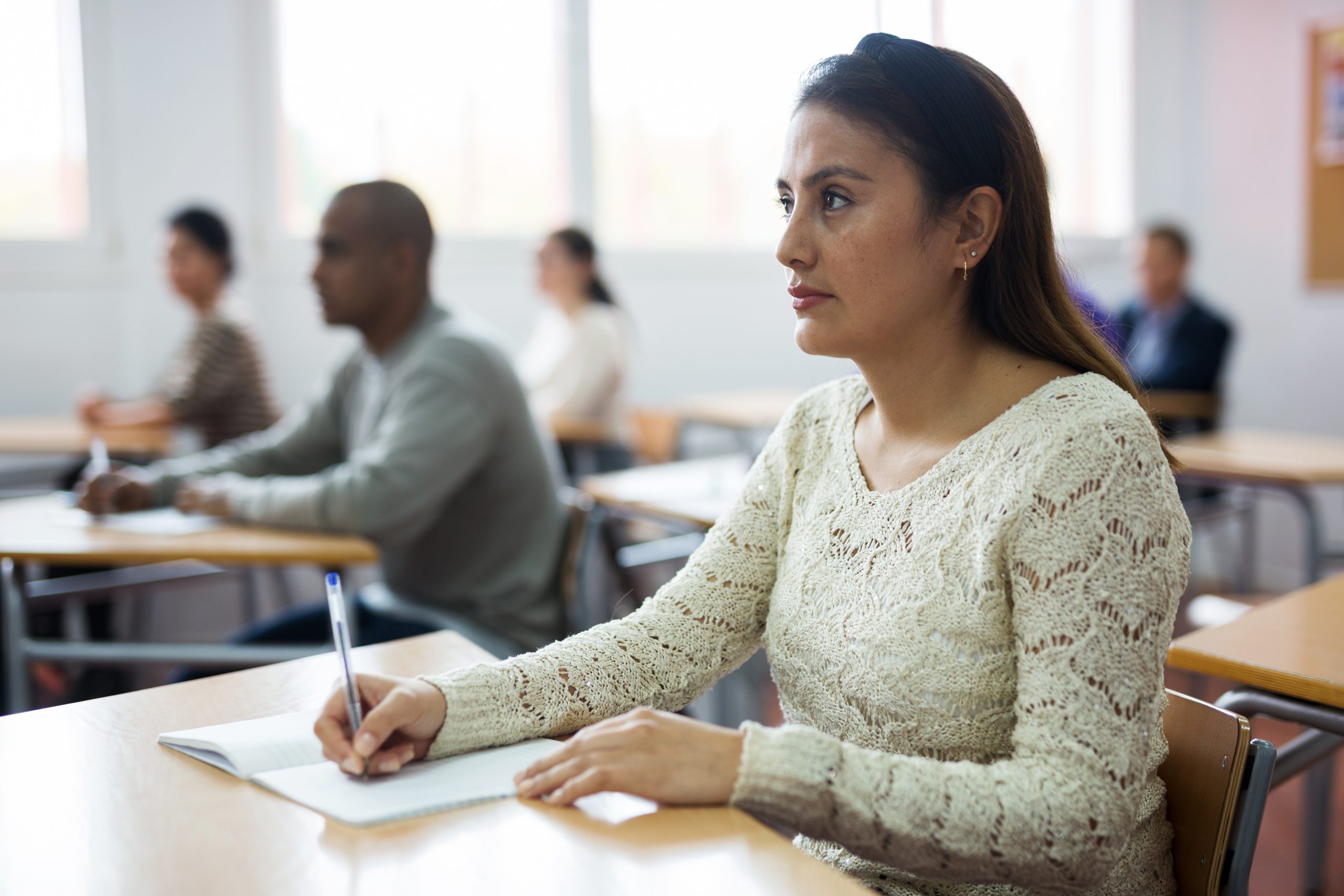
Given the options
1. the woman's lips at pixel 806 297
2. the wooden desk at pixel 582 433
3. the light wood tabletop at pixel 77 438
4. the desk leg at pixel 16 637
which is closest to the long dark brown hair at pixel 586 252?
the wooden desk at pixel 582 433

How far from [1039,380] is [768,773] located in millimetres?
480

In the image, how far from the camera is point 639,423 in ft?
13.6

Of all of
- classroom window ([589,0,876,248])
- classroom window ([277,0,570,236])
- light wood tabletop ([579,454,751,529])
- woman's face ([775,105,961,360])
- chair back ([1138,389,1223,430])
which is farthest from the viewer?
classroom window ([589,0,876,248])

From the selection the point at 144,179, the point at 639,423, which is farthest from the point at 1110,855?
the point at 144,179

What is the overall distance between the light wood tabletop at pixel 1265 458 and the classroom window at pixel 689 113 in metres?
2.31

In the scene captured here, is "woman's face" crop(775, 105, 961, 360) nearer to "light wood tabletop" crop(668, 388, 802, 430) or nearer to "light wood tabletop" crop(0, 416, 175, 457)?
"light wood tabletop" crop(668, 388, 802, 430)

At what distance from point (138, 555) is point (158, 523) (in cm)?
28

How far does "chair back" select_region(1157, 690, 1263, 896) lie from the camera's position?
1056 mm

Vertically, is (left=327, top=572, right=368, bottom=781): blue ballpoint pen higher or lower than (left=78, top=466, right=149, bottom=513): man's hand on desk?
higher

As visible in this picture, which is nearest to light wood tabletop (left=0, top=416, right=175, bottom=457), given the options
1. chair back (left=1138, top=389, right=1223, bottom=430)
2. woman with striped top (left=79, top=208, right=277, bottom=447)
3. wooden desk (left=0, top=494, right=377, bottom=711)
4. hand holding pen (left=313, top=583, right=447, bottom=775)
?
woman with striped top (left=79, top=208, right=277, bottom=447)

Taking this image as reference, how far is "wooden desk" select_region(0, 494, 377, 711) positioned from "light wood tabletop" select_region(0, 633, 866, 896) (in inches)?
40.4

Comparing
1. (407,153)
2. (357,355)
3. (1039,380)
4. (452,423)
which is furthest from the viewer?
(407,153)

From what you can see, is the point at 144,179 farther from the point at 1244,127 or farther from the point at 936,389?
the point at 1244,127

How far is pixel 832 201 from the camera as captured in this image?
116cm
